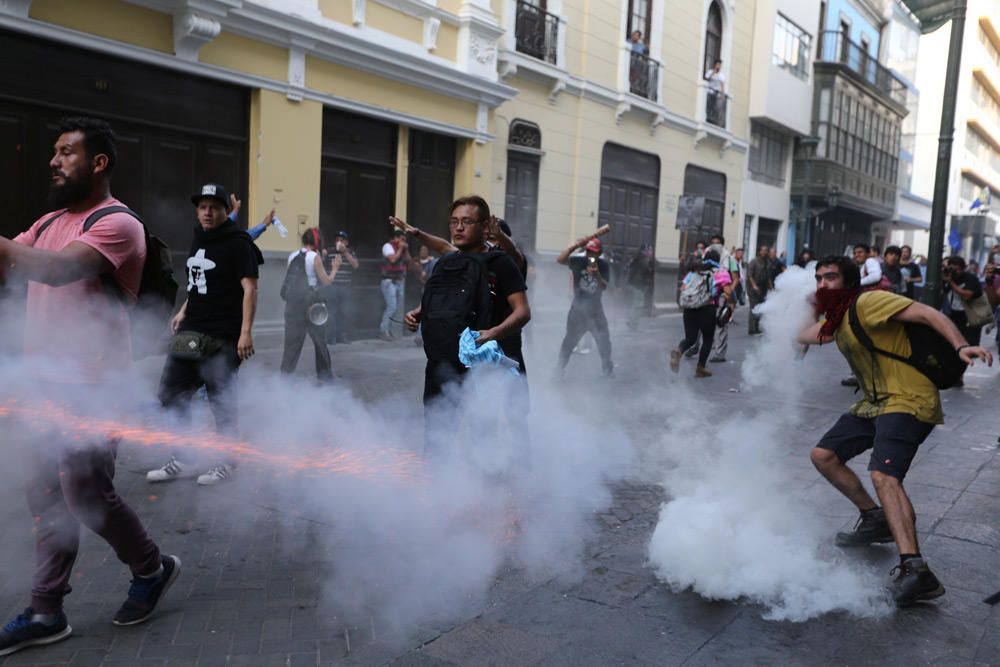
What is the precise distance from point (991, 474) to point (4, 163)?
29.9ft

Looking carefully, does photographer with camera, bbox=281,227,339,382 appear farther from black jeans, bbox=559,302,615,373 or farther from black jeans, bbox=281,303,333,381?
black jeans, bbox=559,302,615,373

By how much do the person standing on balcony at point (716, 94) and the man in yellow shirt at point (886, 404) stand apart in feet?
60.3

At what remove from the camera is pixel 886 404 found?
3.86 meters

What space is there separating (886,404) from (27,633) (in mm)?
3591

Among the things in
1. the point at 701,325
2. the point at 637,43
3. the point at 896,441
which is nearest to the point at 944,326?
the point at 896,441

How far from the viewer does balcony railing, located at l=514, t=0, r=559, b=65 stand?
1491cm

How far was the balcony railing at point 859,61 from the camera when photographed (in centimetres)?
2692

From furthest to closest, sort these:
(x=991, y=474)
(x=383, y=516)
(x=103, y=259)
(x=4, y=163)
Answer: (x=4, y=163), (x=991, y=474), (x=383, y=516), (x=103, y=259)

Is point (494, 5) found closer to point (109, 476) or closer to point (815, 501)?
point (815, 501)

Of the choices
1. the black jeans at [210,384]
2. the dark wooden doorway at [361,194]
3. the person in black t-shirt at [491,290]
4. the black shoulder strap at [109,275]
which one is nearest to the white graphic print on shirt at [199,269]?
the black jeans at [210,384]

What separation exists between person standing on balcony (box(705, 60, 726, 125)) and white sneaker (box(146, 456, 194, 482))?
18.7 m

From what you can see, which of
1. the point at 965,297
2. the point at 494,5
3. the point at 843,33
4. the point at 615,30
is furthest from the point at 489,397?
the point at 843,33

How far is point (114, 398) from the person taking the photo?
311 cm

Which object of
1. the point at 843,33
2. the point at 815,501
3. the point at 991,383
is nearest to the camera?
the point at 815,501
